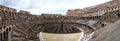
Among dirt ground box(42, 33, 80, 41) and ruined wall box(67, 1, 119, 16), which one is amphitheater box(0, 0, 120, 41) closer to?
dirt ground box(42, 33, 80, 41)

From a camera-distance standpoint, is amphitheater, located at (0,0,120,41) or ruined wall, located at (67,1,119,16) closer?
amphitheater, located at (0,0,120,41)

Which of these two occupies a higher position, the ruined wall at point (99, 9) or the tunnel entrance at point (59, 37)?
the ruined wall at point (99, 9)

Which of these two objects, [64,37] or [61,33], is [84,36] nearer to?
[64,37]

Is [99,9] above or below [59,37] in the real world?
above

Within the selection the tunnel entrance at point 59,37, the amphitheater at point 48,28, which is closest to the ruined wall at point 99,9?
the amphitheater at point 48,28

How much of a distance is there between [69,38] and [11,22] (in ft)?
22.3

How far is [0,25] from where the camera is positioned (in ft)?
75.4

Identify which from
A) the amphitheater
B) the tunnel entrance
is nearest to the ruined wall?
the amphitheater

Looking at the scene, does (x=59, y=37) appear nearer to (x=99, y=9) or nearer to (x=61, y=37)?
(x=61, y=37)

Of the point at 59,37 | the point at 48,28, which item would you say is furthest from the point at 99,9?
the point at 59,37

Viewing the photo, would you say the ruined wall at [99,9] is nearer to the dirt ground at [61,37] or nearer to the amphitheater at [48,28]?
the amphitheater at [48,28]

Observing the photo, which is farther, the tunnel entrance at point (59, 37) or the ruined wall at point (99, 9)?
the ruined wall at point (99, 9)

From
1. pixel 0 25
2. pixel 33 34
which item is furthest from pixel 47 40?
pixel 0 25

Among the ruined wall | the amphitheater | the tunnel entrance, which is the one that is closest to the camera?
the amphitheater
